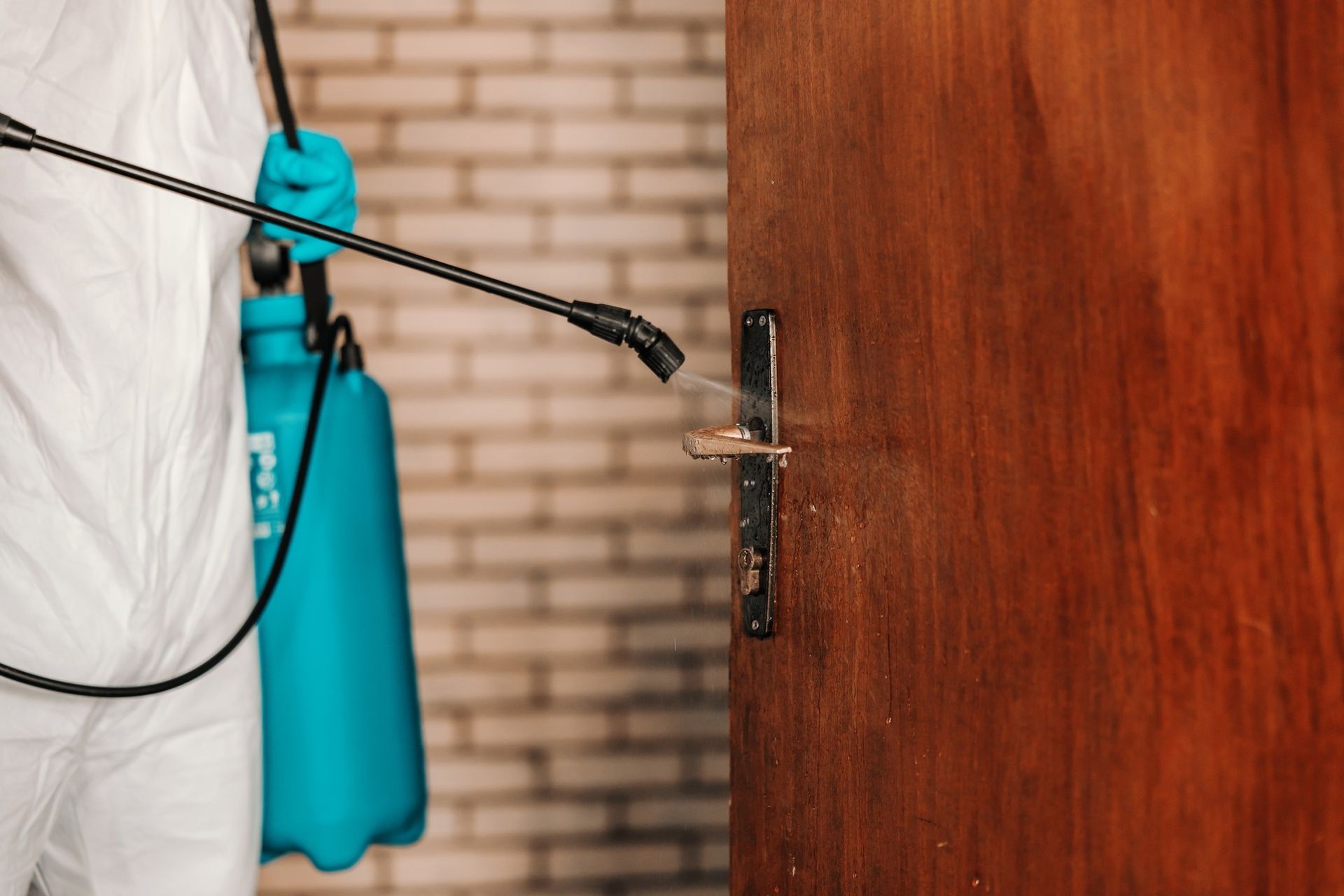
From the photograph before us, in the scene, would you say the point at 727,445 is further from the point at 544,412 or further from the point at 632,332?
the point at 544,412

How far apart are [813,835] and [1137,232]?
1.59 ft

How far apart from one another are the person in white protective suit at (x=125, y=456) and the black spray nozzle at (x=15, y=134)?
206 millimetres

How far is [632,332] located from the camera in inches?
28.5

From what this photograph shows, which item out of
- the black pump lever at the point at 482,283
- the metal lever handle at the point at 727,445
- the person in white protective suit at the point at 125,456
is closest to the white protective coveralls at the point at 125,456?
the person in white protective suit at the point at 125,456

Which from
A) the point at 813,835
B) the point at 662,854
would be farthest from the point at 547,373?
the point at 813,835

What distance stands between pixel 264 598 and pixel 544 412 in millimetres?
755

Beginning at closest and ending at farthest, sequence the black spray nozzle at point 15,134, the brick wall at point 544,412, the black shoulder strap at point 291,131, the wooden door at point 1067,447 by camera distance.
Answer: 1. the wooden door at point 1067,447
2. the black spray nozzle at point 15,134
3. the black shoulder strap at point 291,131
4. the brick wall at point 544,412

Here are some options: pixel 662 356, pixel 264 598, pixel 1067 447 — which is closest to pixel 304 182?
pixel 264 598

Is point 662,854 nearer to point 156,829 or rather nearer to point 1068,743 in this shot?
point 156,829

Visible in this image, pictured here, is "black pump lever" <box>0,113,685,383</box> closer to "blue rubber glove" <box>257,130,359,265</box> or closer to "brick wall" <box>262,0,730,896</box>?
"blue rubber glove" <box>257,130,359,265</box>

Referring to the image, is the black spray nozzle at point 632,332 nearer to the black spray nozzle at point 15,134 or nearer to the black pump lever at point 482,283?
the black pump lever at point 482,283

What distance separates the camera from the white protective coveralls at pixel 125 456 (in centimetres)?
82

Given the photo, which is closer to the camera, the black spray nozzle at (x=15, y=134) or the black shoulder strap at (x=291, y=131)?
the black spray nozzle at (x=15, y=134)

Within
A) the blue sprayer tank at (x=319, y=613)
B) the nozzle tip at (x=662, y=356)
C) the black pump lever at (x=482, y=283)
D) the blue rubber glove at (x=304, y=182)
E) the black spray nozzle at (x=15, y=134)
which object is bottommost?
the blue sprayer tank at (x=319, y=613)
